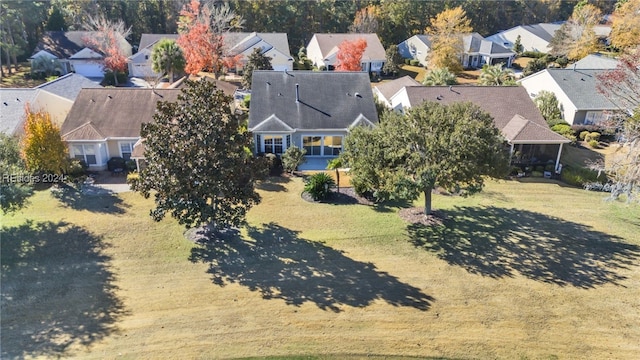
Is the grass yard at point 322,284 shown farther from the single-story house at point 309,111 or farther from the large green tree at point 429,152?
the single-story house at point 309,111

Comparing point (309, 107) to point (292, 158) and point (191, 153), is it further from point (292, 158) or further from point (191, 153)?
point (191, 153)

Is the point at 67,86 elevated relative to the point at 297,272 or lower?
elevated

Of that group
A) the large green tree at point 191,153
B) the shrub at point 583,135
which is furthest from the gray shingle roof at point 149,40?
the shrub at point 583,135

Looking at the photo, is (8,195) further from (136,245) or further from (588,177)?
(588,177)

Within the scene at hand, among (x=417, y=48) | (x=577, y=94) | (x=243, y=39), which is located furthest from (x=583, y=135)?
(x=243, y=39)

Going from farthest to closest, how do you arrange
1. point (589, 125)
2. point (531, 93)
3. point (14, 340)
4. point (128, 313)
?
1. point (531, 93)
2. point (589, 125)
3. point (128, 313)
4. point (14, 340)

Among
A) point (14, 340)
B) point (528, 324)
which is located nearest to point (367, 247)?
point (528, 324)

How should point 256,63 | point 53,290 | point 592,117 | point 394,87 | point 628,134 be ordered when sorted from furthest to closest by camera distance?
point 256,63
point 394,87
point 592,117
point 628,134
point 53,290

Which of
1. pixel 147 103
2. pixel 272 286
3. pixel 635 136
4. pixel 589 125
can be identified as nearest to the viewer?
pixel 272 286
